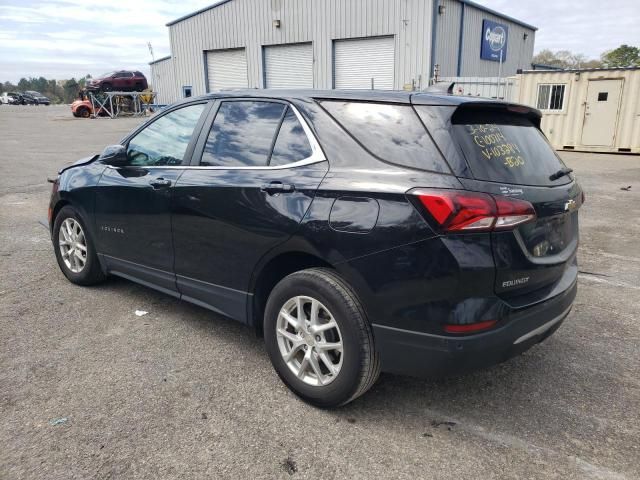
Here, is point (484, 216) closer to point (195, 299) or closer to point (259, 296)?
point (259, 296)

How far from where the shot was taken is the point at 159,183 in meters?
3.60

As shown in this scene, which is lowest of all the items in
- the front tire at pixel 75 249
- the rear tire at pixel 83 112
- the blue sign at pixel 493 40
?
the front tire at pixel 75 249

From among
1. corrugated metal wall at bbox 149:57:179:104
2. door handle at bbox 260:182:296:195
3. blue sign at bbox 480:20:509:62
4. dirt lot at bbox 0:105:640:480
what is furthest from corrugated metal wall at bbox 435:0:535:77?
door handle at bbox 260:182:296:195

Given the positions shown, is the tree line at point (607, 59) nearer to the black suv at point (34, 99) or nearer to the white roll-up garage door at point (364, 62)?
the white roll-up garage door at point (364, 62)

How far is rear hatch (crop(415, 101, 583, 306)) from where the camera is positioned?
2.41 m

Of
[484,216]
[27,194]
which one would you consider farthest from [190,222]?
[27,194]

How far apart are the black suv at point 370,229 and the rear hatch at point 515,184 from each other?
0.03 feet

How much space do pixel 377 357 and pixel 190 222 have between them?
1.57 metres

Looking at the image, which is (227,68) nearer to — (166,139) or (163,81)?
(163,81)

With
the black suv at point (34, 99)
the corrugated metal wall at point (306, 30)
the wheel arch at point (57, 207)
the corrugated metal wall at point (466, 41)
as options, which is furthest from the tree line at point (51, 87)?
the wheel arch at point (57, 207)

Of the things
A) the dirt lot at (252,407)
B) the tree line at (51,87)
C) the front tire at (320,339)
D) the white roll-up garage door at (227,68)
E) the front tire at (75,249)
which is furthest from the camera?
the tree line at (51,87)

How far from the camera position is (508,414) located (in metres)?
2.81

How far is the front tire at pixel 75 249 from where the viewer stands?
4480 millimetres

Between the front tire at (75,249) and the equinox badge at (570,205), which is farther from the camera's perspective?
the front tire at (75,249)
